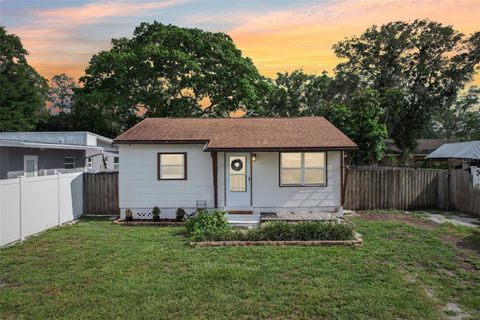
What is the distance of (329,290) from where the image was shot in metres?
5.76

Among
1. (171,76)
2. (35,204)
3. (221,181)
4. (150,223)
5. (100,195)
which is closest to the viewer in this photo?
(35,204)

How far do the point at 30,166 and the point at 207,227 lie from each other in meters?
11.3

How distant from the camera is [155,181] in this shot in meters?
12.9

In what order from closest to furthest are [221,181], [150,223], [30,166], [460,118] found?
[150,223] < [221,181] < [30,166] < [460,118]

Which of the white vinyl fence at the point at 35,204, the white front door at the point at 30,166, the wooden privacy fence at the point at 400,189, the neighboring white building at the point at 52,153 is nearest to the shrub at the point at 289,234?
the white vinyl fence at the point at 35,204

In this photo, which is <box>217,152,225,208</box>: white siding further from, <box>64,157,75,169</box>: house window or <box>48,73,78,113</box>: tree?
<box>48,73,78,113</box>: tree

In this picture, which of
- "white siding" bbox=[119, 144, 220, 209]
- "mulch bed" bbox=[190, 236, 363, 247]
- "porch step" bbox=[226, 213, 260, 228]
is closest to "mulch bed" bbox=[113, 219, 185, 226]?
"white siding" bbox=[119, 144, 220, 209]

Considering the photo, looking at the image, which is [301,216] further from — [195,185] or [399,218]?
[195,185]

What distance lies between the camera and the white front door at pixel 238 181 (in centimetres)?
1272

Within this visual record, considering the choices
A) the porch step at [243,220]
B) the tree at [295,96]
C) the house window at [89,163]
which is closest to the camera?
the porch step at [243,220]

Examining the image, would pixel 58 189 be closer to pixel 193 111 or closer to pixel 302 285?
pixel 302 285

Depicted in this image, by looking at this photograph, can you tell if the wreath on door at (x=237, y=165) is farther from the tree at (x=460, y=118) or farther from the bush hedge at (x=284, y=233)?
the tree at (x=460, y=118)

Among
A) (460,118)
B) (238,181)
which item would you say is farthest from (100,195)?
(460,118)

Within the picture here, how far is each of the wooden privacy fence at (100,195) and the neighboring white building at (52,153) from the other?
3133mm
